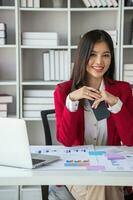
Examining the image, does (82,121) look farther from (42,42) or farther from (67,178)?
(42,42)

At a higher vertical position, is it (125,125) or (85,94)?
(85,94)

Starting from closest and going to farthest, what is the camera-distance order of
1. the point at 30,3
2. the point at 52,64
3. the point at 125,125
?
the point at 125,125
the point at 30,3
the point at 52,64

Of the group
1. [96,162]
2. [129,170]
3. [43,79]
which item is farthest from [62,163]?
[43,79]

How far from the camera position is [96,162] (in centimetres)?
135

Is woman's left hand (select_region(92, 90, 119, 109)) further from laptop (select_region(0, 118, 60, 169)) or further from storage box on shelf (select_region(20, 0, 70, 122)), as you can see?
storage box on shelf (select_region(20, 0, 70, 122))

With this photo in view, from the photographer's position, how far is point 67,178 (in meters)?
1.15

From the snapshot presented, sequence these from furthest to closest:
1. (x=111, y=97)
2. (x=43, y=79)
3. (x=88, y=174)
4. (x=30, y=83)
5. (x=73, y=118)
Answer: (x=43, y=79), (x=30, y=83), (x=73, y=118), (x=111, y=97), (x=88, y=174)

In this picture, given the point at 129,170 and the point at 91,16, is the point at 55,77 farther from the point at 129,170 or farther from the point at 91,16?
the point at 129,170

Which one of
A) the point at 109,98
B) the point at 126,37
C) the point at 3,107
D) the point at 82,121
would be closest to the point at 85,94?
the point at 109,98

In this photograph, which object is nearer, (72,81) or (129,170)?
(129,170)

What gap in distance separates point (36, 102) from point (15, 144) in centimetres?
171

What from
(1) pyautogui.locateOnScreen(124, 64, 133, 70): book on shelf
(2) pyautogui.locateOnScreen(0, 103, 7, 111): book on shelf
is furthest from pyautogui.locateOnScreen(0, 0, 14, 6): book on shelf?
(1) pyautogui.locateOnScreen(124, 64, 133, 70): book on shelf

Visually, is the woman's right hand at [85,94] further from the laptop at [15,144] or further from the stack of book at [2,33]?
the stack of book at [2,33]

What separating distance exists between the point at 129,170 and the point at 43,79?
200 cm
